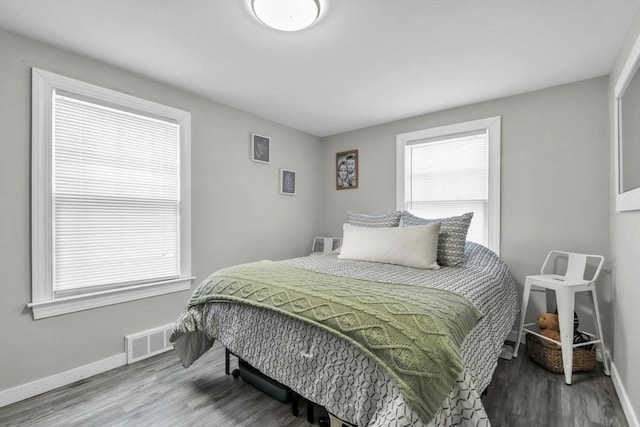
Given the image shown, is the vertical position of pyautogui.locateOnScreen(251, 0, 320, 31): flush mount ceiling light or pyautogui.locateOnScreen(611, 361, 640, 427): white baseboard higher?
pyautogui.locateOnScreen(251, 0, 320, 31): flush mount ceiling light

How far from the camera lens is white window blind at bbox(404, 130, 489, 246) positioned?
9.94ft

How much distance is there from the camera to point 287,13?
1.62 m

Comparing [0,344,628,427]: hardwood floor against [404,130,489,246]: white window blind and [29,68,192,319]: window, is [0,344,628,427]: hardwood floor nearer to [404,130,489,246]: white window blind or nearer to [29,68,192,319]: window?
[29,68,192,319]: window

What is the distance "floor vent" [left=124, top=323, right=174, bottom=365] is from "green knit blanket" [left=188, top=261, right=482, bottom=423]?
993 millimetres

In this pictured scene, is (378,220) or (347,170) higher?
A: (347,170)

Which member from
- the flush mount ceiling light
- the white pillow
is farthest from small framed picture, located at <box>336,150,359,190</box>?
the flush mount ceiling light

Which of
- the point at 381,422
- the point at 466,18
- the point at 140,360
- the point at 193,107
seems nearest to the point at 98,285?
the point at 140,360

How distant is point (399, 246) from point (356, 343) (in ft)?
4.35

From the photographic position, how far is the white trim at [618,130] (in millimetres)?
1550

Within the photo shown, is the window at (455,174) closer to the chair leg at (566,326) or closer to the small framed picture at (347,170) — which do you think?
the small framed picture at (347,170)

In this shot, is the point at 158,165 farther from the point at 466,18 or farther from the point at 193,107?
the point at 466,18

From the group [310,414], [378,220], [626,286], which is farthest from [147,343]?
[626,286]

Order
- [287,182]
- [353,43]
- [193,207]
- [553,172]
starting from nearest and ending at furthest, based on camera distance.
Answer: [353,43]
[553,172]
[193,207]
[287,182]

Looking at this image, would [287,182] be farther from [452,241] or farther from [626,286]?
[626,286]
